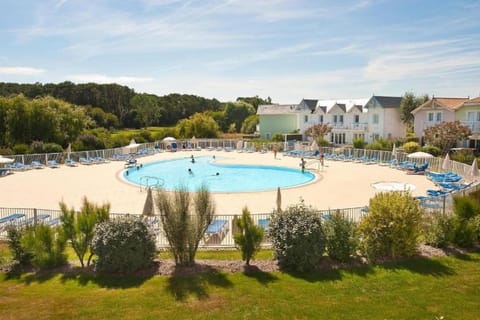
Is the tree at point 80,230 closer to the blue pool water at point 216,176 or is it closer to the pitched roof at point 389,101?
the blue pool water at point 216,176

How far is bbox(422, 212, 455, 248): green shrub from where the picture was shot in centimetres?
1162

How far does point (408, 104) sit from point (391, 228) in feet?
131

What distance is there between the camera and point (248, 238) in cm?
1028

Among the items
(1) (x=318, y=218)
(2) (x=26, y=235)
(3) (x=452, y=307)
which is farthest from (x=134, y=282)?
(3) (x=452, y=307)

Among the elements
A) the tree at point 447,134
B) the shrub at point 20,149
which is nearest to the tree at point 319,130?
the tree at point 447,134

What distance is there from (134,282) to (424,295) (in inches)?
269

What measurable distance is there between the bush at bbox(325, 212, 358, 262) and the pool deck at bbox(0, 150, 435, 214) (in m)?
6.22

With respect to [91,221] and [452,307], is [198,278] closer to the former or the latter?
[91,221]

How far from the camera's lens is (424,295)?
8508 millimetres

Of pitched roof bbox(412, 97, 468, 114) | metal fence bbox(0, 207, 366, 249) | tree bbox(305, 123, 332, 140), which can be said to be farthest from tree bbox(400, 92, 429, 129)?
metal fence bbox(0, 207, 366, 249)

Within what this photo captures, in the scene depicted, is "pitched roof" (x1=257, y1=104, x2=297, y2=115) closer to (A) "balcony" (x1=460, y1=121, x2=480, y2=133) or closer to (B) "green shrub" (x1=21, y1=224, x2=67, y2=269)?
(A) "balcony" (x1=460, y1=121, x2=480, y2=133)

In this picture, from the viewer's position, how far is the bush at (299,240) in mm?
9734

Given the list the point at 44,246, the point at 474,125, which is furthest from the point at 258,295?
the point at 474,125

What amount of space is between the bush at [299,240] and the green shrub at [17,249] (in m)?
6.83
